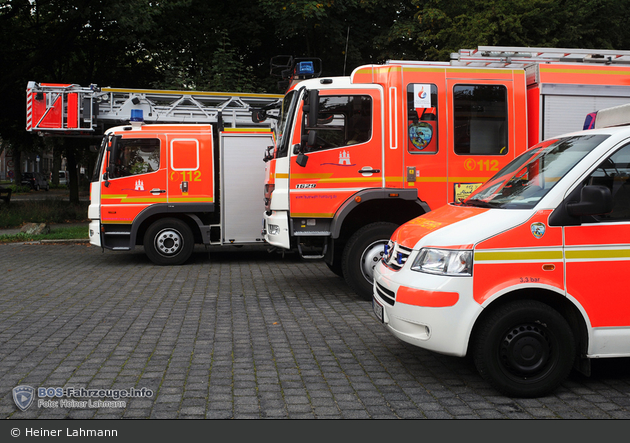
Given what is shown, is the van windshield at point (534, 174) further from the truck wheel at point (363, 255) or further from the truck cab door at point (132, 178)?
the truck cab door at point (132, 178)

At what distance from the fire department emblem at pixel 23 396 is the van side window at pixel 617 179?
4293 millimetres

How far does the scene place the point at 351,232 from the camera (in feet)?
28.0

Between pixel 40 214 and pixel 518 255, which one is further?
pixel 40 214

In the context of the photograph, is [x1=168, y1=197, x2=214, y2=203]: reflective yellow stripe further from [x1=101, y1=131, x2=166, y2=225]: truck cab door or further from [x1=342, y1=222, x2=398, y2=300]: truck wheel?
[x1=342, y1=222, x2=398, y2=300]: truck wheel

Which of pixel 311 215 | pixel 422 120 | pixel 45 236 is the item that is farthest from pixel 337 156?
pixel 45 236

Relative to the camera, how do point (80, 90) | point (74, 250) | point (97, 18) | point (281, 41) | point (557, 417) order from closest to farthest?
point (557, 417) < point (80, 90) < point (74, 250) < point (97, 18) < point (281, 41)

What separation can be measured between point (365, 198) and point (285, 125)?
153cm

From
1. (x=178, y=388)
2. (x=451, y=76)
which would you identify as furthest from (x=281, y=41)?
(x=178, y=388)

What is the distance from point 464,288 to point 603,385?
4.87 ft

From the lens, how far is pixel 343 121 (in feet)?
26.4

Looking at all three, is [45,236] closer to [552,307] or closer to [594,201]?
[552,307]

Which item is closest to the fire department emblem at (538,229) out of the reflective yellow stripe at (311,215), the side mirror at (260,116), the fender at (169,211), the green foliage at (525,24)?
the reflective yellow stripe at (311,215)

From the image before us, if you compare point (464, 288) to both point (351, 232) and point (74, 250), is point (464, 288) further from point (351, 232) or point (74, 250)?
point (74, 250)

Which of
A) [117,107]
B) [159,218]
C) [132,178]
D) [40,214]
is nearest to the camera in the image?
[132,178]
